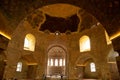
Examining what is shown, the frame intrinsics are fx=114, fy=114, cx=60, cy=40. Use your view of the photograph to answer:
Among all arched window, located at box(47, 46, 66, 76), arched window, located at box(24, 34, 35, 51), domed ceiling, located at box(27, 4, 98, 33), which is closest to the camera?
arched window, located at box(24, 34, 35, 51)

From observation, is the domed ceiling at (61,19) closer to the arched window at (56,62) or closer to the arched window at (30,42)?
the arched window at (30,42)

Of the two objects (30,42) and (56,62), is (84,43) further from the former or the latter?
(56,62)

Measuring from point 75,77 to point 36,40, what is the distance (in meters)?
9.18

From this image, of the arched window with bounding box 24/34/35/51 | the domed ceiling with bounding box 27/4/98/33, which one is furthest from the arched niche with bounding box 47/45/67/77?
the arched window with bounding box 24/34/35/51

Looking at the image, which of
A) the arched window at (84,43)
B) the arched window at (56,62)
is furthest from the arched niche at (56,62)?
the arched window at (84,43)

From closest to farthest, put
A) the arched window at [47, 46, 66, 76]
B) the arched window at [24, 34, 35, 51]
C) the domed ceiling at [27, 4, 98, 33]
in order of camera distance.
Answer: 1. the arched window at [24, 34, 35, 51]
2. the domed ceiling at [27, 4, 98, 33]
3. the arched window at [47, 46, 66, 76]

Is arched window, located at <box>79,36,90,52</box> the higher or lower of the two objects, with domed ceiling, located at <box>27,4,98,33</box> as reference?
lower

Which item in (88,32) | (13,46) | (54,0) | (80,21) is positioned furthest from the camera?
(80,21)

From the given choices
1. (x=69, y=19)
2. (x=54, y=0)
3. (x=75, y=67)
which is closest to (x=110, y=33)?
(x=54, y=0)

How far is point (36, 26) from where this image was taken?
19.9 m

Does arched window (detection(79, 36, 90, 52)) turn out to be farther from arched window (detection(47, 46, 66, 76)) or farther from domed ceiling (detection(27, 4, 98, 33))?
arched window (detection(47, 46, 66, 76))

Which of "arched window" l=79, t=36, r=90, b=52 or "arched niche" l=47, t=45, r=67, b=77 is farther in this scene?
Answer: "arched niche" l=47, t=45, r=67, b=77

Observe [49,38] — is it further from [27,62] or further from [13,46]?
[13,46]

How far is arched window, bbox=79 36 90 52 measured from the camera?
64.1 feet
